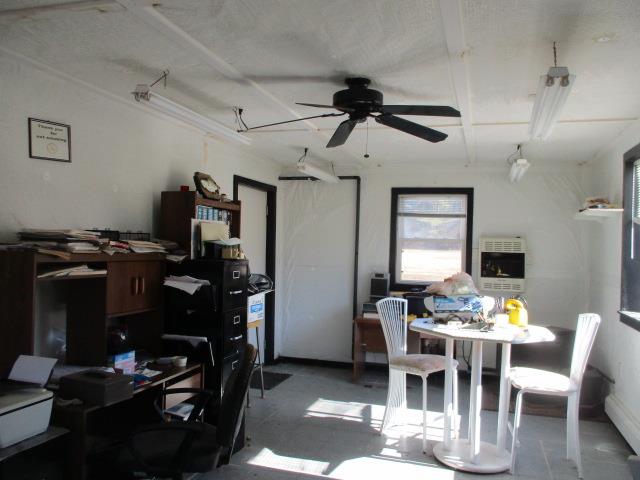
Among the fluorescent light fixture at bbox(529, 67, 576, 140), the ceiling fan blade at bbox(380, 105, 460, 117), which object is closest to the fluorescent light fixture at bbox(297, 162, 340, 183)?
the ceiling fan blade at bbox(380, 105, 460, 117)

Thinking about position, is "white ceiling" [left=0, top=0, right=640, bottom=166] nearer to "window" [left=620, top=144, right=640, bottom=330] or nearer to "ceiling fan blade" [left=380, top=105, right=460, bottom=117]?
"ceiling fan blade" [left=380, top=105, right=460, bottom=117]

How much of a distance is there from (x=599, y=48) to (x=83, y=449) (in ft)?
9.98

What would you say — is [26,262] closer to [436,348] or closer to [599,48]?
[599,48]

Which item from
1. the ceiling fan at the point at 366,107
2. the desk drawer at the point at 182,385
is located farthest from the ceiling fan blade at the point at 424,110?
the desk drawer at the point at 182,385

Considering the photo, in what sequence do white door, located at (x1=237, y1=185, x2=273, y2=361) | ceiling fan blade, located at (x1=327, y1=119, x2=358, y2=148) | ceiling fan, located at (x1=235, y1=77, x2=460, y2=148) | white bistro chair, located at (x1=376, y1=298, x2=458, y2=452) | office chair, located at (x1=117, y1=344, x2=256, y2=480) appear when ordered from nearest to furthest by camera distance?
office chair, located at (x1=117, y1=344, x2=256, y2=480) < ceiling fan, located at (x1=235, y1=77, x2=460, y2=148) < ceiling fan blade, located at (x1=327, y1=119, x2=358, y2=148) < white bistro chair, located at (x1=376, y1=298, x2=458, y2=452) < white door, located at (x1=237, y1=185, x2=273, y2=361)

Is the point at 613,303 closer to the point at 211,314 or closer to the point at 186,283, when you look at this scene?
the point at 211,314

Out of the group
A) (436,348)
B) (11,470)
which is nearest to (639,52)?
(11,470)

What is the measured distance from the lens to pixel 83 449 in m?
2.27

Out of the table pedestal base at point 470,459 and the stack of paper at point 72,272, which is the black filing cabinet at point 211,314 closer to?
the stack of paper at point 72,272

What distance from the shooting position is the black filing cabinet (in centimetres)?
321

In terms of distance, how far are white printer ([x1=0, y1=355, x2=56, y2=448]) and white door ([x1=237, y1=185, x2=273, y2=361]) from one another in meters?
3.02

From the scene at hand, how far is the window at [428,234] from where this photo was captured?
570 centimetres

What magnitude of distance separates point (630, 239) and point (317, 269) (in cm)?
332

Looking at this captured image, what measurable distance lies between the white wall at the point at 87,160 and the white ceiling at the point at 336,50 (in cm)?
17
